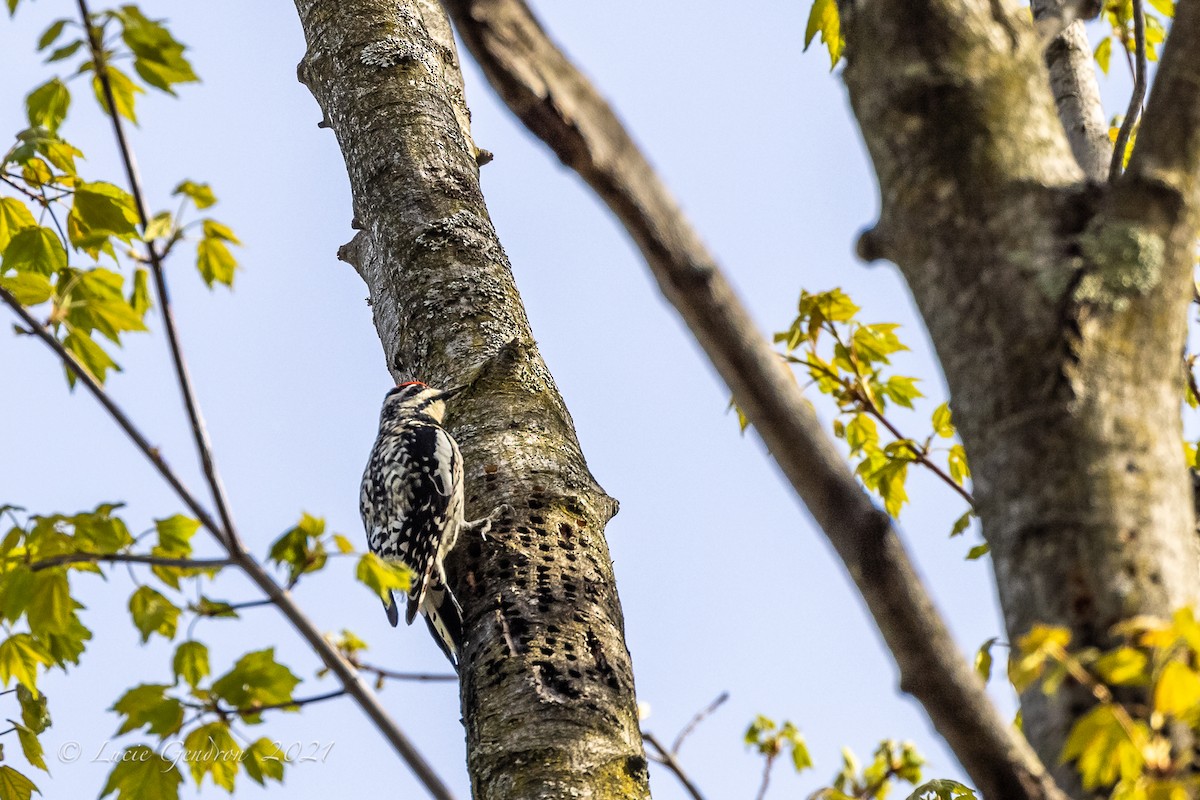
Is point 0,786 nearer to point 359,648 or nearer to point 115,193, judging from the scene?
point 115,193

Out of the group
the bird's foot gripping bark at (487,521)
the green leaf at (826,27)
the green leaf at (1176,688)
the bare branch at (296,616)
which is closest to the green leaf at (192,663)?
the bare branch at (296,616)

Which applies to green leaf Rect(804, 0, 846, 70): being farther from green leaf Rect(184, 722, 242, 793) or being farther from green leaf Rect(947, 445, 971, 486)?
green leaf Rect(184, 722, 242, 793)

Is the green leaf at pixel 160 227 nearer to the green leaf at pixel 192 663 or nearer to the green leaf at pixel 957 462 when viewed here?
the green leaf at pixel 192 663

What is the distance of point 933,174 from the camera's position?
5.01 feet

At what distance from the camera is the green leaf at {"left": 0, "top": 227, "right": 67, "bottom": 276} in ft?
9.12

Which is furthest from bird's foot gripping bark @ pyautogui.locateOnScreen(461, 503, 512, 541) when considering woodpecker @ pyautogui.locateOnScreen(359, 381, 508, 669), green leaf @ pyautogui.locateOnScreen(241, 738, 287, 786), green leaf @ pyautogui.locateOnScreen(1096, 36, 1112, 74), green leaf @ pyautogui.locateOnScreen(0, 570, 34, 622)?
green leaf @ pyautogui.locateOnScreen(1096, 36, 1112, 74)

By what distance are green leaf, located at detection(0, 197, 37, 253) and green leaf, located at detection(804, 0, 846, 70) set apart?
1958mm

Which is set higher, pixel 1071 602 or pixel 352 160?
pixel 352 160

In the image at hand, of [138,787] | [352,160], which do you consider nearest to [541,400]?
[352,160]

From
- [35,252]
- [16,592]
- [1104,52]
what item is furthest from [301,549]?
[1104,52]

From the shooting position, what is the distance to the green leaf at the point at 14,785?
2893 mm

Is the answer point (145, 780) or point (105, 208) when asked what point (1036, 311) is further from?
point (105, 208)

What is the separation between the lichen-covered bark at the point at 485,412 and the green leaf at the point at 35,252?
1.16 metres

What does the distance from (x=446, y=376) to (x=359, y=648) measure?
168 cm
